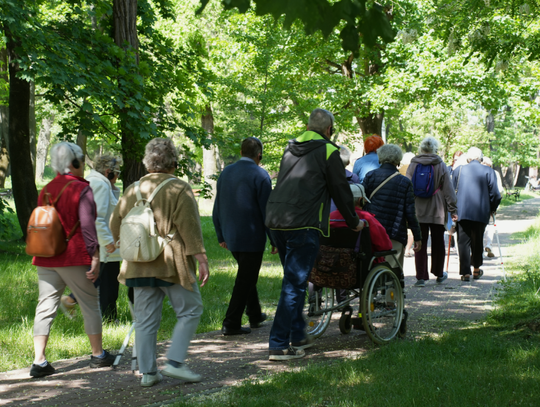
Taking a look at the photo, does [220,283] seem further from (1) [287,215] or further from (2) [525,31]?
(2) [525,31]

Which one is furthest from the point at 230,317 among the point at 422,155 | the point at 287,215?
the point at 422,155

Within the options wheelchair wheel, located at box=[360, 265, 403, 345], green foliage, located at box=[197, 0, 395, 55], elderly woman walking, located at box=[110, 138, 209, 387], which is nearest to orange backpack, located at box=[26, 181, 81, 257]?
elderly woman walking, located at box=[110, 138, 209, 387]

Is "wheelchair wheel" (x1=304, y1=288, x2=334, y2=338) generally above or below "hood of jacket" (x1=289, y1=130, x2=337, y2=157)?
below

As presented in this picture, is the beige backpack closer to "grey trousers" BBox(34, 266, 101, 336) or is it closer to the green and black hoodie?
"grey trousers" BBox(34, 266, 101, 336)

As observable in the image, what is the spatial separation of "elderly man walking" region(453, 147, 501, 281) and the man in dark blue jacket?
4.46 metres

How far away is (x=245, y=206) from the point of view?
638 cm

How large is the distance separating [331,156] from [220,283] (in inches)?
197

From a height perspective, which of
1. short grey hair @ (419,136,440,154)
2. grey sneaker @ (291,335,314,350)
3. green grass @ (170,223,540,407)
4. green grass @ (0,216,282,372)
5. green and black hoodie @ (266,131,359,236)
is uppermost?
short grey hair @ (419,136,440,154)

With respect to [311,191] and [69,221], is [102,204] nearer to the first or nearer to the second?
[69,221]

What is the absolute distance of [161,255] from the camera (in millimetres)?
4559

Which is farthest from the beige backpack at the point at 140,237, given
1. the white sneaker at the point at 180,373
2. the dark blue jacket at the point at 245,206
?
the dark blue jacket at the point at 245,206

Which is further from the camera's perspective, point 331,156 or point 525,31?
point 525,31

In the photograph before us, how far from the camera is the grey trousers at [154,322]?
4.61m

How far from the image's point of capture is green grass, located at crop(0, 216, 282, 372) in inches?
231
